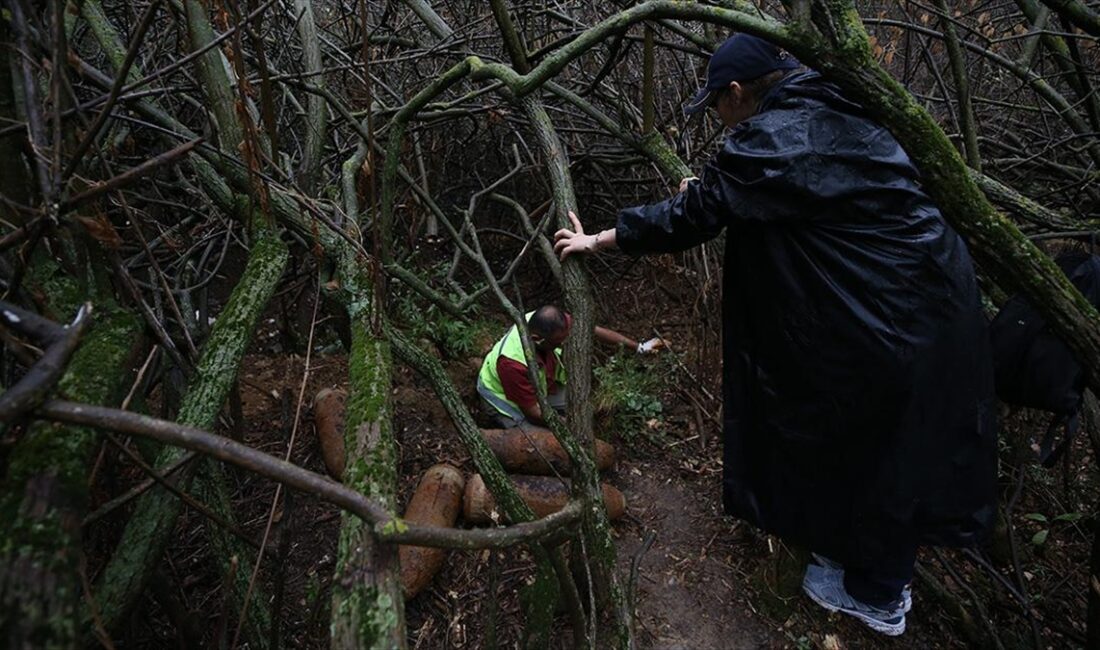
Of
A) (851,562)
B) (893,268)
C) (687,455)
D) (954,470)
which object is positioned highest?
(893,268)

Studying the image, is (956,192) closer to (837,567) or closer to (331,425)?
(837,567)

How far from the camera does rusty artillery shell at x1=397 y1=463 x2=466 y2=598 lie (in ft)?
8.18

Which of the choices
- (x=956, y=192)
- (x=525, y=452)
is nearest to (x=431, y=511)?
(x=525, y=452)

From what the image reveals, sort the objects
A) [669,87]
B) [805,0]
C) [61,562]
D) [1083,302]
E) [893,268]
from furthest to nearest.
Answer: [669,87] → [893,268] → [1083,302] → [805,0] → [61,562]

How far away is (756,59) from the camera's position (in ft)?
6.37

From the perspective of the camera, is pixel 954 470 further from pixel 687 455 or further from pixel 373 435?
pixel 373 435

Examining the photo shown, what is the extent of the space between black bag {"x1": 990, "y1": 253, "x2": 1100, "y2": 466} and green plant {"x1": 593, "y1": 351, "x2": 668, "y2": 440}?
1.81 m

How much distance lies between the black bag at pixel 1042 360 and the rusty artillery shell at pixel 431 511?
2168 millimetres

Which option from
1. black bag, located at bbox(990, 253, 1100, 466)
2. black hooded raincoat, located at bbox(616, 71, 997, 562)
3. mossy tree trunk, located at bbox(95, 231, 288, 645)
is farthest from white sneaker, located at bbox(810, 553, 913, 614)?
mossy tree trunk, located at bbox(95, 231, 288, 645)

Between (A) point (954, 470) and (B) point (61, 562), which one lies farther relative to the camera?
(A) point (954, 470)

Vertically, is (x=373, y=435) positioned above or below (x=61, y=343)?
below

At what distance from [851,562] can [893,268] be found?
1.07 metres

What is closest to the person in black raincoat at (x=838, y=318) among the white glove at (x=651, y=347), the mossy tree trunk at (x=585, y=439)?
the mossy tree trunk at (x=585, y=439)

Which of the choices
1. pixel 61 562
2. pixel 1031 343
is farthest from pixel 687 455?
pixel 61 562
